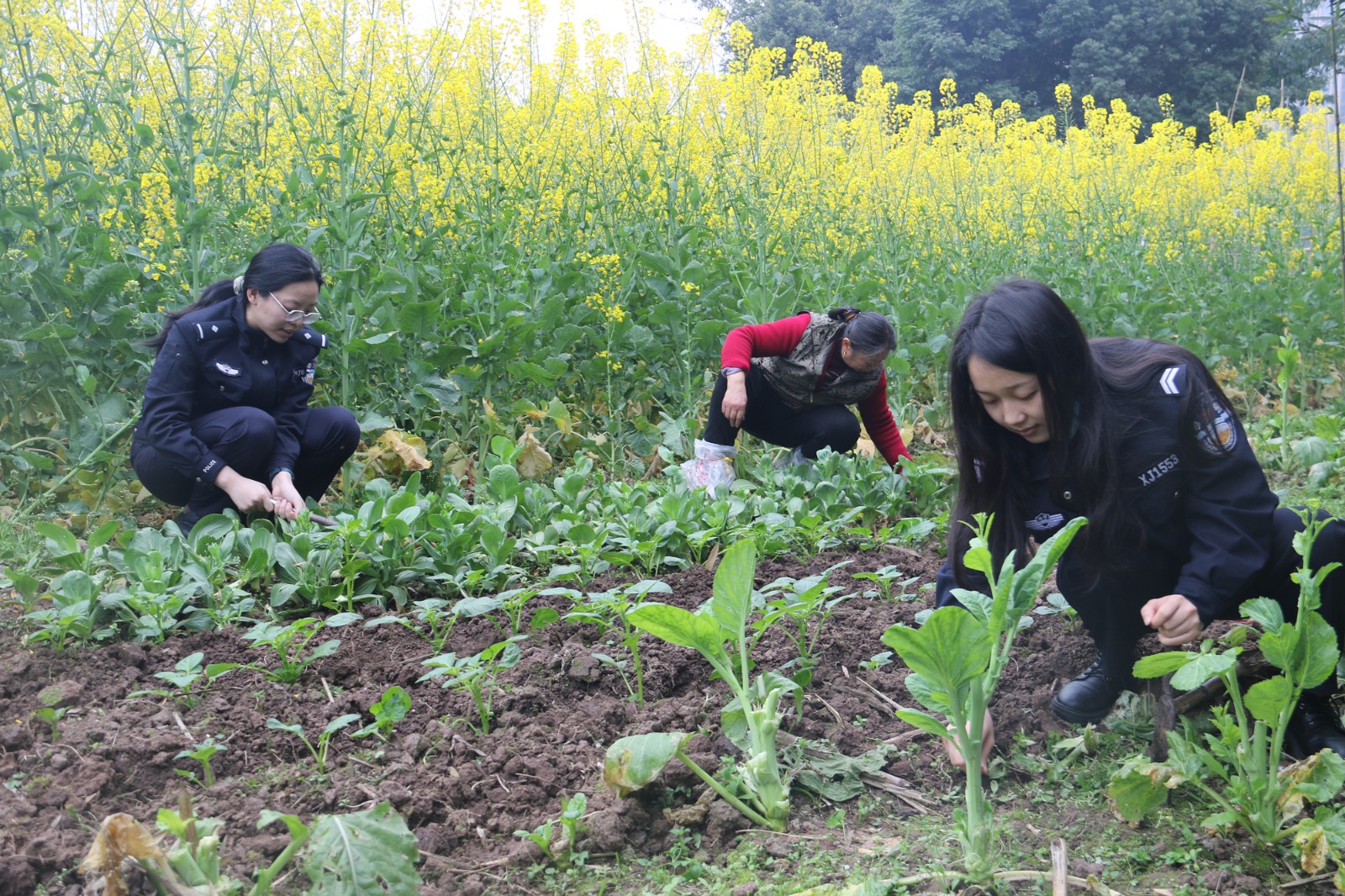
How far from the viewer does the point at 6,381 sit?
15.4ft

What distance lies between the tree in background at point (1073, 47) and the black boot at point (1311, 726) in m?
25.7

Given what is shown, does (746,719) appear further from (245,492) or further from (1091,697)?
(245,492)

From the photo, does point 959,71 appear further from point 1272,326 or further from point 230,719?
point 230,719

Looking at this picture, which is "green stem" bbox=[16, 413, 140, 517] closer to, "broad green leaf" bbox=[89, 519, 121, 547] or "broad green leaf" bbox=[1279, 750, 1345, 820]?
"broad green leaf" bbox=[89, 519, 121, 547]

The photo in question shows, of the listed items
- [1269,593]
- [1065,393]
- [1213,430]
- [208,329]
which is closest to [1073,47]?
[208,329]

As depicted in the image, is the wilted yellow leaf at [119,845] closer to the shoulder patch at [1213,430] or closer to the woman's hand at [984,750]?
the woman's hand at [984,750]

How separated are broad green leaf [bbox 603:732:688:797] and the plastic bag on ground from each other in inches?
121

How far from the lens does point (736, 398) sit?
4.88 metres

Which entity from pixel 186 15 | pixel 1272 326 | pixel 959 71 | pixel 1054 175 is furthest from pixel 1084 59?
pixel 186 15

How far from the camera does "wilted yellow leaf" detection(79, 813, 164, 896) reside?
1.42 meters

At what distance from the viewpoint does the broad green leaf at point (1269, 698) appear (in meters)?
1.65

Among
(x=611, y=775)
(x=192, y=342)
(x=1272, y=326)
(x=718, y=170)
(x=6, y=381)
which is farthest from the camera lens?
(x=1272, y=326)

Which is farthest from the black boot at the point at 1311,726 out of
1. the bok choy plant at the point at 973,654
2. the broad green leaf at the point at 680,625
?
the broad green leaf at the point at 680,625

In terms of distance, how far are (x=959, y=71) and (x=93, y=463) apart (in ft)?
85.2
